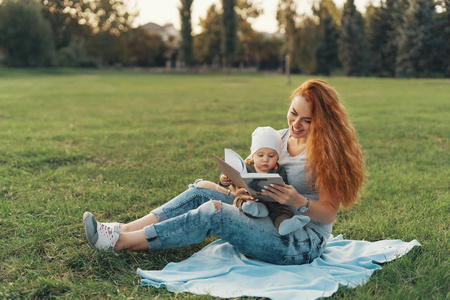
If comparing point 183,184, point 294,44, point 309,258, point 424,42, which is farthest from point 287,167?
point 294,44

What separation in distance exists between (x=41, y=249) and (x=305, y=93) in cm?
245

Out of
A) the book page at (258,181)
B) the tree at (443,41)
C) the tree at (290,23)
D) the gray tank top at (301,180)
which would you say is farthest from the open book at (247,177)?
the tree at (290,23)

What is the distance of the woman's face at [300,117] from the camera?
2863 mm

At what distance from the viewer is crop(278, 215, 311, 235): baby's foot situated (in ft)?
9.05

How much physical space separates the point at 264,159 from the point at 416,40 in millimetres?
34978

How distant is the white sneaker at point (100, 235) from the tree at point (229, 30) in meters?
50.3

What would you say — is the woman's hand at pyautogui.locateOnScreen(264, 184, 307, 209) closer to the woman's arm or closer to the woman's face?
the woman's arm

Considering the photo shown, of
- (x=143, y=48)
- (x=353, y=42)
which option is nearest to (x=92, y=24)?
(x=143, y=48)

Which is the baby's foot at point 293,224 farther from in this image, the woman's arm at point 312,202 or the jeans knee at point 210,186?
the jeans knee at point 210,186

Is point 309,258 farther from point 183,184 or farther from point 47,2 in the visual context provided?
point 47,2

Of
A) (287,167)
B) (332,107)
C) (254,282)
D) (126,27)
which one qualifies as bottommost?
(254,282)

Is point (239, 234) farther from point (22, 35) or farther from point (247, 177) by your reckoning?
point (22, 35)

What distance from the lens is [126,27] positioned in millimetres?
62906

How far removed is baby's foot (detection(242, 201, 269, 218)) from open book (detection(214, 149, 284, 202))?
8cm
